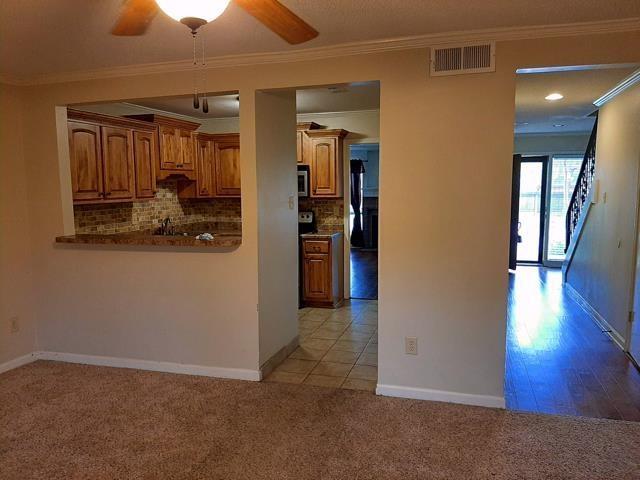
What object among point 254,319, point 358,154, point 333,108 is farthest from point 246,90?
point 358,154

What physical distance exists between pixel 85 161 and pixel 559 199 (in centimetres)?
767

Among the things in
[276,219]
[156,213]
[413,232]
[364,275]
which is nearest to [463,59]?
[413,232]

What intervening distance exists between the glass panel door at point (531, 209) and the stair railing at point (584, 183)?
1.24 meters

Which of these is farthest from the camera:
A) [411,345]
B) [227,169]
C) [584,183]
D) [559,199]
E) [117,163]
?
[559,199]

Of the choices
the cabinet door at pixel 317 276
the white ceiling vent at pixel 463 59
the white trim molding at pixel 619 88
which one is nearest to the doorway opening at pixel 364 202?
the cabinet door at pixel 317 276

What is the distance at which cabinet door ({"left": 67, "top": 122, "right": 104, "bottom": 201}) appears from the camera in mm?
4153

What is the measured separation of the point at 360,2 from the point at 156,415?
8.72ft

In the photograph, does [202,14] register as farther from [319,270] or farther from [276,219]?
[319,270]

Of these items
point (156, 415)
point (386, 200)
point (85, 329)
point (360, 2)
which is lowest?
point (156, 415)

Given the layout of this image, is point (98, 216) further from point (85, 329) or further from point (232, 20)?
point (232, 20)

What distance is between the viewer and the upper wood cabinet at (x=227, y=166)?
6.22 metres

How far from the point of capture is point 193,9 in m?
1.63

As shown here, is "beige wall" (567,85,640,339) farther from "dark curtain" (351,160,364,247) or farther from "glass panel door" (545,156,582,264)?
"dark curtain" (351,160,364,247)

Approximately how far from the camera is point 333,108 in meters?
5.86
